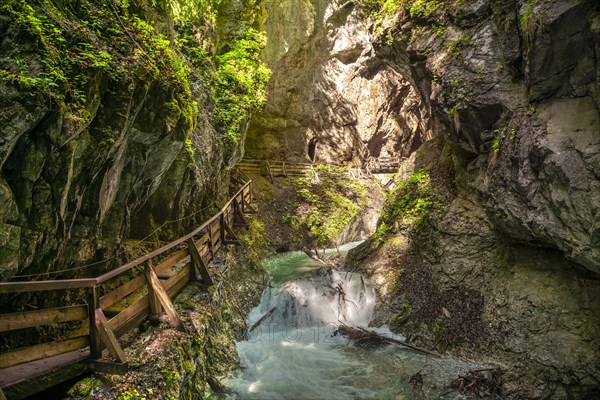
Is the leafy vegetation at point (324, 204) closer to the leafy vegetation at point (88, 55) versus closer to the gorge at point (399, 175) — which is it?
the gorge at point (399, 175)

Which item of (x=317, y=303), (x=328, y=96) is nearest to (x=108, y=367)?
(x=317, y=303)

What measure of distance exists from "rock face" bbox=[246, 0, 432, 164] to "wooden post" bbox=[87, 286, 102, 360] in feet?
61.6

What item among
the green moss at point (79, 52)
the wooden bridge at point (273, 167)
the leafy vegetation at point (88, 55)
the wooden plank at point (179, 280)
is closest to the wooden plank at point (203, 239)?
the wooden plank at point (179, 280)

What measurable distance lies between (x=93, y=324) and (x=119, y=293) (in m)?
0.72

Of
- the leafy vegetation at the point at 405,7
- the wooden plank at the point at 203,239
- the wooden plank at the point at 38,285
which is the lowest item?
the wooden plank at the point at 203,239

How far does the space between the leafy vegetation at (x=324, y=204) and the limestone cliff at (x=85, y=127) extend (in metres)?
10.2

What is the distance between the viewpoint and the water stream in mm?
7289

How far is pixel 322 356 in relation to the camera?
8750 mm

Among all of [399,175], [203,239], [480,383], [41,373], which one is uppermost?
[399,175]

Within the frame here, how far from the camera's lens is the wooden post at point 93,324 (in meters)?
4.42

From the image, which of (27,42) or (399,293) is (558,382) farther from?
(27,42)

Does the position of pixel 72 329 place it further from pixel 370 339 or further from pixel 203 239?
pixel 370 339

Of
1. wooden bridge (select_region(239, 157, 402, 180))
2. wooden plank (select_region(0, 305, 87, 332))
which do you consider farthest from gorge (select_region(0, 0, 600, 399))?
wooden bridge (select_region(239, 157, 402, 180))

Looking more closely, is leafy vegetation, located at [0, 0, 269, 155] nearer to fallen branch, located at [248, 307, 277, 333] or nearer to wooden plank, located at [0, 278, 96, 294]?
wooden plank, located at [0, 278, 96, 294]
